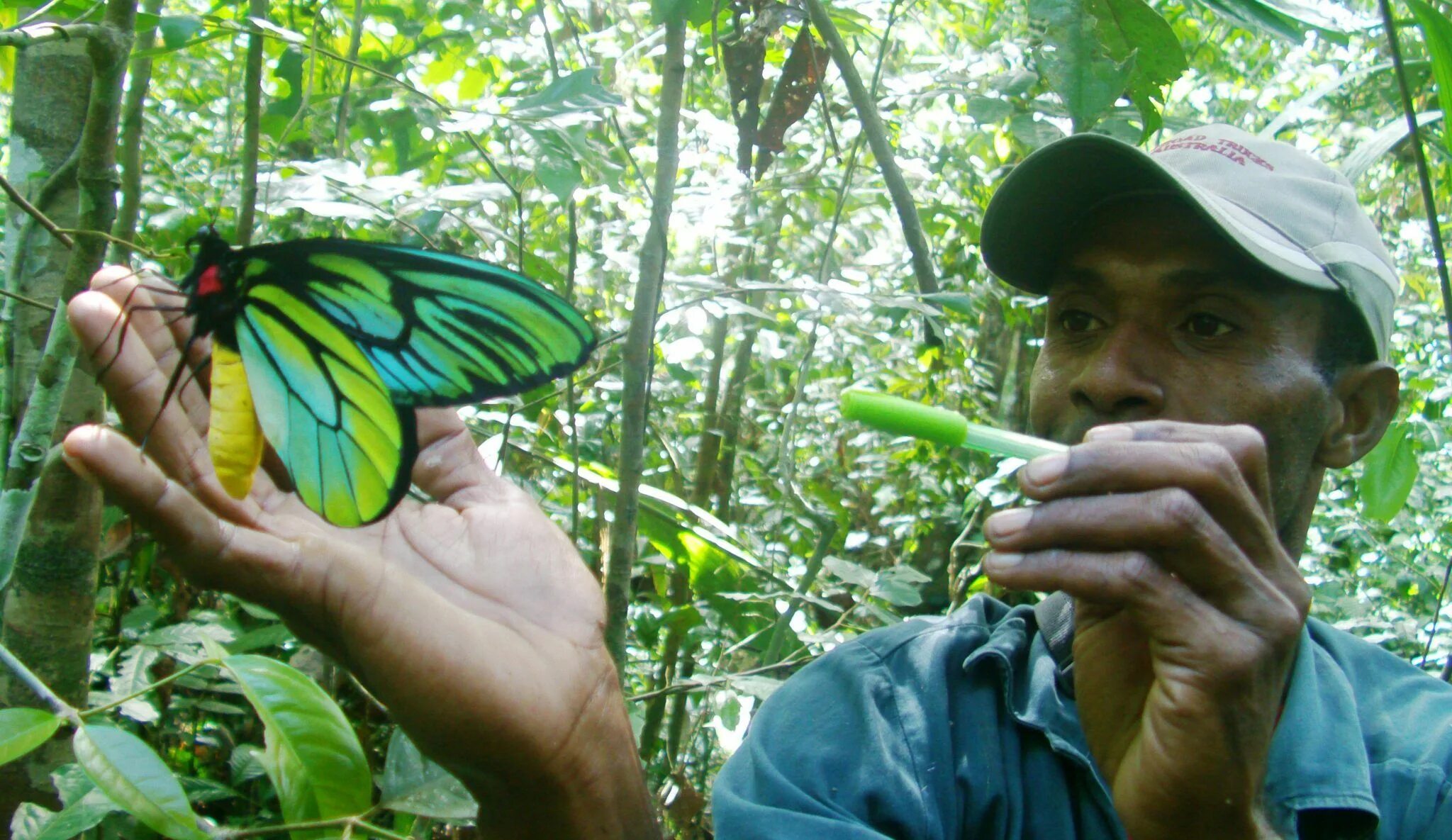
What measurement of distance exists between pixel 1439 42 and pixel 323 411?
4.34 ft

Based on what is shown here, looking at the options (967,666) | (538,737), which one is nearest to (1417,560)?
(967,666)

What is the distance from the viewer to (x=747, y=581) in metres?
2.50

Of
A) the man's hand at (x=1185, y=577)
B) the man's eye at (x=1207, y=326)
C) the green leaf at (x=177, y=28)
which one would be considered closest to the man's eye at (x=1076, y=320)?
the man's eye at (x=1207, y=326)

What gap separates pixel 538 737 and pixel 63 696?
2.58ft

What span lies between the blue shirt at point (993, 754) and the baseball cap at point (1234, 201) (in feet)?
1.67

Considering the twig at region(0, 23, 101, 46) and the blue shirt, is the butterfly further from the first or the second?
the blue shirt

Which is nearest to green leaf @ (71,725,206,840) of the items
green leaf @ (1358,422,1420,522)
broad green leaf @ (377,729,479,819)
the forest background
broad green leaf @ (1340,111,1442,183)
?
the forest background

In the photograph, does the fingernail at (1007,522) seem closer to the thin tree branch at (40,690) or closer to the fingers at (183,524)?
the fingers at (183,524)

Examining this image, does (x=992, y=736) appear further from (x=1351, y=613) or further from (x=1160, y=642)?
(x=1351, y=613)

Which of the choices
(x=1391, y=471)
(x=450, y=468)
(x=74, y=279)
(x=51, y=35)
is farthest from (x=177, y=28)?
(x=1391, y=471)

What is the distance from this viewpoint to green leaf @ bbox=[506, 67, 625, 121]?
1420 millimetres

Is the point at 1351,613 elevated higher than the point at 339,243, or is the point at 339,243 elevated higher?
the point at 339,243

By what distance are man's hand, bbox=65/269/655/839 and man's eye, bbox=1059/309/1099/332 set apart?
2.65 feet

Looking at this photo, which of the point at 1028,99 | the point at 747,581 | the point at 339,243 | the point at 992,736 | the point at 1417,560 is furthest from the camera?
the point at 1417,560
